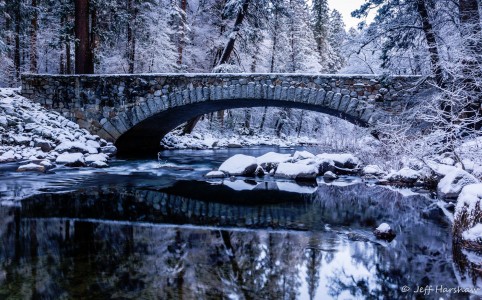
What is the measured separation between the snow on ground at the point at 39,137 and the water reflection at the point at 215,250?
4.85 m

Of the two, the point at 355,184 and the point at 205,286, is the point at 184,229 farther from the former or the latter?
the point at 355,184

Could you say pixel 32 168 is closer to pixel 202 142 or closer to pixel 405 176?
pixel 405 176

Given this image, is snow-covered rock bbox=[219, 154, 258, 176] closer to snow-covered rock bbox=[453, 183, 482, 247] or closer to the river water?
the river water

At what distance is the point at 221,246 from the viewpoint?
12.0 feet

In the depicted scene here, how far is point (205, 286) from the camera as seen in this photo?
2670 millimetres

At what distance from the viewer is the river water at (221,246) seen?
2.69m

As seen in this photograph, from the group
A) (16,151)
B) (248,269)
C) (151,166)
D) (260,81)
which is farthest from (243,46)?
(248,269)

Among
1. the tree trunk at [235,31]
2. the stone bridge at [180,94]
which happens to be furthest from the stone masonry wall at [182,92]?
the tree trunk at [235,31]

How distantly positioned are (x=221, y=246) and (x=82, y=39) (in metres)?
11.8

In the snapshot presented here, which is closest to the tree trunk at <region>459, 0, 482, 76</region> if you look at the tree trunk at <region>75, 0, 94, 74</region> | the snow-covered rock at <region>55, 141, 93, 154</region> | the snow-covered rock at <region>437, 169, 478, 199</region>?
the snow-covered rock at <region>437, 169, 478, 199</region>

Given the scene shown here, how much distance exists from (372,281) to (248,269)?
99 cm

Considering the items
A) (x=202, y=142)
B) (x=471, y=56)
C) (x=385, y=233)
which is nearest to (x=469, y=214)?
(x=385, y=233)

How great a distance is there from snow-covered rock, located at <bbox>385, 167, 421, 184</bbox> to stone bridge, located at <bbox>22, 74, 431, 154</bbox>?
131 inches

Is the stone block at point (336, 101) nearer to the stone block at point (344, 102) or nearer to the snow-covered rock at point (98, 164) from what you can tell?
the stone block at point (344, 102)
